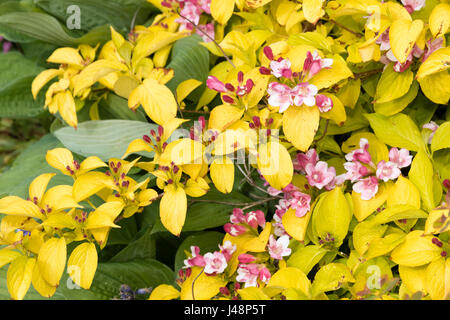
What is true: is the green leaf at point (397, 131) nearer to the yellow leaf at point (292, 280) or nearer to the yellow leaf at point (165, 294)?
the yellow leaf at point (292, 280)

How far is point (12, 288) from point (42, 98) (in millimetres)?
740

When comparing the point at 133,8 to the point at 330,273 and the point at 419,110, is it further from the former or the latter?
the point at 330,273

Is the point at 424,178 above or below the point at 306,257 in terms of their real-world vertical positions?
above

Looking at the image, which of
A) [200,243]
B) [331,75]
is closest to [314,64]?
[331,75]

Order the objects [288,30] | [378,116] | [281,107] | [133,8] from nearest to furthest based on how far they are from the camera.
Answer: [281,107] < [378,116] < [288,30] < [133,8]

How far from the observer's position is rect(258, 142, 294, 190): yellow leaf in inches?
32.1

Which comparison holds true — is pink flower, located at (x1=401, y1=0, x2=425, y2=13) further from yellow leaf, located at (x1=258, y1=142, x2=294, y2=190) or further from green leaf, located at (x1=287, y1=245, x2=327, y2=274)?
green leaf, located at (x1=287, y1=245, x2=327, y2=274)

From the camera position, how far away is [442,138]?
842 millimetres

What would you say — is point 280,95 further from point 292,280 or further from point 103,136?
point 103,136

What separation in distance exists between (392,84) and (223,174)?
0.37 m

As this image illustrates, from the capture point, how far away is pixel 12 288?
0.84 meters

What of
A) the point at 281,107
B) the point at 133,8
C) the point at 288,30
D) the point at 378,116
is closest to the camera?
the point at 281,107

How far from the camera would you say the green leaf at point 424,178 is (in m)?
0.80

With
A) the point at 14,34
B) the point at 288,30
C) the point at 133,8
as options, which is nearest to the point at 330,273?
the point at 288,30
